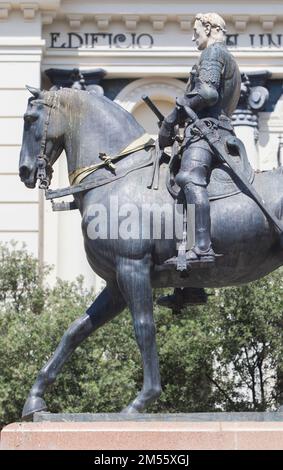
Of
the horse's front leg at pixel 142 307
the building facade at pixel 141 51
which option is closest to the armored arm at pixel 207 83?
the horse's front leg at pixel 142 307

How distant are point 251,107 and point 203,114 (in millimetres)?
18084

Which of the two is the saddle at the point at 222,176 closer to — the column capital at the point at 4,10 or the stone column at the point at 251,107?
the stone column at the point at 251,107

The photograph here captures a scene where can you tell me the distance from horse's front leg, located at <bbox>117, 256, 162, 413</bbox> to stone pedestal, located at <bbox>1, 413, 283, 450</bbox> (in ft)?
2.30

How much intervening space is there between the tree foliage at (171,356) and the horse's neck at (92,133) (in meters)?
9.34

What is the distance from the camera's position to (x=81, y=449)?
1011 cm

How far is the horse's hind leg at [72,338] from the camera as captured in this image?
11156 millimetres

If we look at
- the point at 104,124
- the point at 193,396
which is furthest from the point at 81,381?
the point at 104,124

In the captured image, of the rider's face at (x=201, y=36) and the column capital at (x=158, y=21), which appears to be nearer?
the rider's face at (x=201, y=36)

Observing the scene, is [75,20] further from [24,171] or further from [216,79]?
[216,79]

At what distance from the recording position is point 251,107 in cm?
2962

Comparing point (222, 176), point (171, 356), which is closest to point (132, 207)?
point (222, 176)

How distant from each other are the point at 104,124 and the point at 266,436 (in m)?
3.10

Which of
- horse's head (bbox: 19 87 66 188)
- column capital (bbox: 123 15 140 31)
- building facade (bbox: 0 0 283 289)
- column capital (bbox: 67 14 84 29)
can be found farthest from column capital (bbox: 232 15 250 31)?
horse's head (bbox: 19 87 66 188)

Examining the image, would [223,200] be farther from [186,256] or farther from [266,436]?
[266,436]
